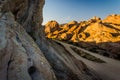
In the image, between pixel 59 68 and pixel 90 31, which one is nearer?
pixel 59 68

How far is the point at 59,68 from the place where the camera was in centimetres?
1906

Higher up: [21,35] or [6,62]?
[21,35]

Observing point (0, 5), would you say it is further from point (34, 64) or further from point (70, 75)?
point (70, 75)

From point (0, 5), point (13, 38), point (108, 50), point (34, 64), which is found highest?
Answer: point (0, 5)

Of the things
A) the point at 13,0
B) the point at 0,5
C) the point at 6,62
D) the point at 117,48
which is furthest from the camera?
the point at 117,48

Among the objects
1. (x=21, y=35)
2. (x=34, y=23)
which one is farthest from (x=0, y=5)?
(x=34, y=23)

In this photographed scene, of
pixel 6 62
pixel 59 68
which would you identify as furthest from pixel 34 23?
pixel 6 62

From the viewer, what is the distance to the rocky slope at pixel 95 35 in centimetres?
5825

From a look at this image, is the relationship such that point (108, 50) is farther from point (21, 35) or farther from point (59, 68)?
point (21, 35)

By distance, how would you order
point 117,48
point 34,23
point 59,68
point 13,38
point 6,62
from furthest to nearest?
point 117,48 < point 34,23 < point 59,68 < point 13,38 < point 6,62

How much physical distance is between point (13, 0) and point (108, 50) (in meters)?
44.3

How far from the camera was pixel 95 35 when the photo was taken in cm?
7788

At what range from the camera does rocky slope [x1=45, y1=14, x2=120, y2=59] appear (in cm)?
5825

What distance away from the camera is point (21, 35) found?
14.0 meters
